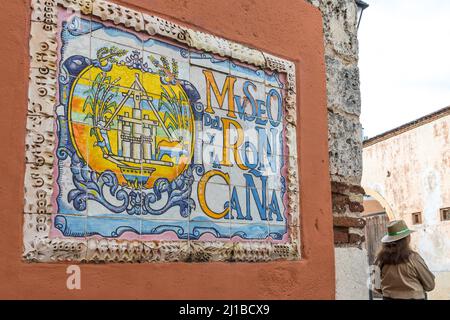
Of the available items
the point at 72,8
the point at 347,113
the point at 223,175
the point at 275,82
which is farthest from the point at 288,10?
the point at 72,8

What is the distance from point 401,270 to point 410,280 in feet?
0.32

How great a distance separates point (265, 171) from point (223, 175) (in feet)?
1.01

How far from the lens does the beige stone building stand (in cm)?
1161

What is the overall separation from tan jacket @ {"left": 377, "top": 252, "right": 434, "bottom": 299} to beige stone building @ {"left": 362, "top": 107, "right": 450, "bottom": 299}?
7.24 meters

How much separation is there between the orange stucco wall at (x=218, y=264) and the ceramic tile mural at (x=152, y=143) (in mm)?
52

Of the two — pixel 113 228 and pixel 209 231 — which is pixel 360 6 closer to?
pixel 209 231

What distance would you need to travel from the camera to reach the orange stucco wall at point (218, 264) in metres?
2.13

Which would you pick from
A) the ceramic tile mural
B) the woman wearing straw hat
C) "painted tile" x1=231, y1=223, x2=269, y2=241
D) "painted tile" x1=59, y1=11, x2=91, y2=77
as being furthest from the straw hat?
"painted tile" x1=59, y1=11, x2=91, y2=77

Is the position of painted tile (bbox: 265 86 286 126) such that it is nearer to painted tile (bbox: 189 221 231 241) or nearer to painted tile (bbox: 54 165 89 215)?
painted tile (bbox: 189 221 231 241)

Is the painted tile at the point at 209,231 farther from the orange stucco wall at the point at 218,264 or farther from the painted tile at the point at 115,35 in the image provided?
the painted tile at the point at 115,35

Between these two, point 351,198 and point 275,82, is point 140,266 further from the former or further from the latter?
point 351,198

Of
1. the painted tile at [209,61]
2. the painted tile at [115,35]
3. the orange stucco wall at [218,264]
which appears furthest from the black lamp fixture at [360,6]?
the painted tile at [115,35]

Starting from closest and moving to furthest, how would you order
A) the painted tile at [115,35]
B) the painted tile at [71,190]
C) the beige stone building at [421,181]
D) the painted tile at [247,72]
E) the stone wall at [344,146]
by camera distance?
the painted tile at [71,190], the painted tile at [115,35], the painted tile at [247,72], the stone wall at [344,146], the beige stone building at [421,181]

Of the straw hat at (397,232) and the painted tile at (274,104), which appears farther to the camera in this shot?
the straw hat at (397,232)
